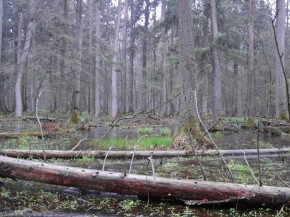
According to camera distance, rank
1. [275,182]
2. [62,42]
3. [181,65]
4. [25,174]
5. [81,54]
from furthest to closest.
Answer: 1. [81,54]
2. [62,42]
3. [181,65]
4. [275,182]
5. [25,174]

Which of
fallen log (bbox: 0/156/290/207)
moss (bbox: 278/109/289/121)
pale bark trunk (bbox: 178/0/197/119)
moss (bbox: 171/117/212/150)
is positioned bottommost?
fallen log (bbox: 0/156/290/207)

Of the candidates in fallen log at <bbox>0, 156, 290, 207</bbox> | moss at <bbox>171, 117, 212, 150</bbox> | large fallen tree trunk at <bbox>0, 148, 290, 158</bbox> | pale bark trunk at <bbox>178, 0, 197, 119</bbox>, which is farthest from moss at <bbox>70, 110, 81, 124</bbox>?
fallen log at <bbox>0, 156, 290, 207</bbox>

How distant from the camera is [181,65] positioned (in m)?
10.6

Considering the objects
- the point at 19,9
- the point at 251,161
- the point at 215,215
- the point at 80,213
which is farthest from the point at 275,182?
the point at 19,9

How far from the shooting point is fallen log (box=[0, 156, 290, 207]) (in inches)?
179

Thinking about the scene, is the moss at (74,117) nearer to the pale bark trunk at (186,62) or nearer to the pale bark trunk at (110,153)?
the pale bark trunk at (186,62)

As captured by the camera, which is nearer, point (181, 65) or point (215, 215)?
point (215, 215)

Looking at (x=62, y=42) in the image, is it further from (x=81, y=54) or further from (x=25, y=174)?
(x=25, y=174)

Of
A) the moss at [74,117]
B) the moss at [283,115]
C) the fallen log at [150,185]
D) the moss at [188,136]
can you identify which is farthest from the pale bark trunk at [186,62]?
the moss at [74,117]

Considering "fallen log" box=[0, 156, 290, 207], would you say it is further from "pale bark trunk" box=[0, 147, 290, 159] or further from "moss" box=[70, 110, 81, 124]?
"moss" box=[70, 110, 81, 124]

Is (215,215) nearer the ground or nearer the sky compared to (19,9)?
nearer the ground

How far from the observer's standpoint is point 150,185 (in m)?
4.90

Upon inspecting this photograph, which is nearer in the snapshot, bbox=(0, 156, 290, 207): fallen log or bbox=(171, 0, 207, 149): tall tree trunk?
bbox=(0, 156, 290, 207): fallen log

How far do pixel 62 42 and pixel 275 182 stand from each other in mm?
13712
